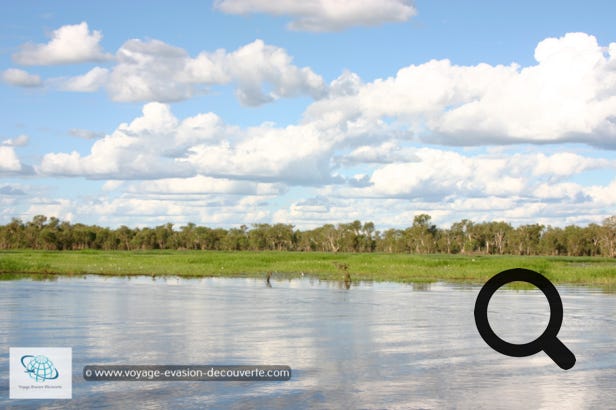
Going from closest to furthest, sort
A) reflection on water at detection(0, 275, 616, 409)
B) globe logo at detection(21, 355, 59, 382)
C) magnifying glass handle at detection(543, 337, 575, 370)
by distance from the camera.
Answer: reflection on water at detection(0, 275, 616, 409)
globe logo at detection(21, 355, 59, 382)
magnifying glass handle at detection(543, 337, 575, 370)

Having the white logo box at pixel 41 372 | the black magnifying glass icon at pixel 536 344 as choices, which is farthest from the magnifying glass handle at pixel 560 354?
the white logo box at pixel 41 372

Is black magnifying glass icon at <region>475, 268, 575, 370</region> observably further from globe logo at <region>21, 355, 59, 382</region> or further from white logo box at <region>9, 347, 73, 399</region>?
globe logo at <region>21, 355, 59, 382</region>

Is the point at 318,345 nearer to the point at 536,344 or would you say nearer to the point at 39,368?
the point at 536,344

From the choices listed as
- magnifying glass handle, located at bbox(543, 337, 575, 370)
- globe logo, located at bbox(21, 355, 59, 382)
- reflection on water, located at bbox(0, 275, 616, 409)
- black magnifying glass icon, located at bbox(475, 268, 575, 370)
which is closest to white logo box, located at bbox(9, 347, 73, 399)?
globe logo, located at bbox(21, 355, 59, 382)

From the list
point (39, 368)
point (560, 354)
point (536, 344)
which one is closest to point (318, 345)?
point (536, 344)

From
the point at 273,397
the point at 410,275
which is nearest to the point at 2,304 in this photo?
the point at 273,397

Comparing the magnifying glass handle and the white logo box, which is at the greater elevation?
the white logo box

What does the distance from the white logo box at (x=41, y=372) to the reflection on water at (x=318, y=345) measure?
0.30m

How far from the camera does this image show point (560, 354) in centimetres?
2348

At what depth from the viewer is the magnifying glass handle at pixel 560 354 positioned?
72.1 feet

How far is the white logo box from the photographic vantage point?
57.0 feet

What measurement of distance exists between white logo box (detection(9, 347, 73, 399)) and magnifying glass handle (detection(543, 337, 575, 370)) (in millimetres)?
13437

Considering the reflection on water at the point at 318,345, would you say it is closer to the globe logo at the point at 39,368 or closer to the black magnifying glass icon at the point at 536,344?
the black magnifying glass icon at the point at 536,344

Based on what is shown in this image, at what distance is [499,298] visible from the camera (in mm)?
43469
